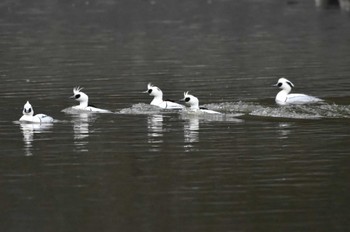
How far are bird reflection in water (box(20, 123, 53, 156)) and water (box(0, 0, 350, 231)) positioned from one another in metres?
0.06

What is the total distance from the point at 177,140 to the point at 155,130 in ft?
5.62

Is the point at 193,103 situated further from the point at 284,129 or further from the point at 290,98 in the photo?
the point at 284,129

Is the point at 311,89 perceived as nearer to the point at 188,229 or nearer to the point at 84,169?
the point at 84,169

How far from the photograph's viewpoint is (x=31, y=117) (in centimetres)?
2731

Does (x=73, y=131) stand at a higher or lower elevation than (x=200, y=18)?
lower

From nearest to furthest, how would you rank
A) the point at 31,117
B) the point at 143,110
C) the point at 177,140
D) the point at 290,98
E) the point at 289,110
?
the point at 177,140, the point at 31,117, the point at 289,110, the point at 143,110, the point at 290,98

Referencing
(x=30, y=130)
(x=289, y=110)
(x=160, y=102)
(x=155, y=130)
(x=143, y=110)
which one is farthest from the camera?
(x=160, y=102)

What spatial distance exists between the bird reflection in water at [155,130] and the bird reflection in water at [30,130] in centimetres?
227

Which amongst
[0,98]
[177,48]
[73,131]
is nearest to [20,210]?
[73,131]

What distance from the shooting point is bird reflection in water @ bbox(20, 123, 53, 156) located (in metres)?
24.3

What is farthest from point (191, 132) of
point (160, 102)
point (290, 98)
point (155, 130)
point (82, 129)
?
point (290, 98)

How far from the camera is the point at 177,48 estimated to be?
49.8m

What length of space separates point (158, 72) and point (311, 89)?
298 inches

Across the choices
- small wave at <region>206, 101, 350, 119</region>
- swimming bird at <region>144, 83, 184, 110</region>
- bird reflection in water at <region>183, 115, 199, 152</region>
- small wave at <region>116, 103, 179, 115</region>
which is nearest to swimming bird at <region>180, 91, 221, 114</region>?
bird reflection in water at <region>183, 115, 199, 152</region>
